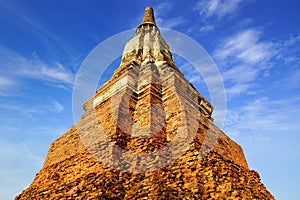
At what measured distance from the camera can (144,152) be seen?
263 inches

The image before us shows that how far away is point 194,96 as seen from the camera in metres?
10.6

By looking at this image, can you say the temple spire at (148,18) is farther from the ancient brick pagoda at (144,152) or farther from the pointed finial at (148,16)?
the ancient brick pagoda at (144,152)

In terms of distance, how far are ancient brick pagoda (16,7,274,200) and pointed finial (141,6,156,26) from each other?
640 cm

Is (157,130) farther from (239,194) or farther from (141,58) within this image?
(141,58)

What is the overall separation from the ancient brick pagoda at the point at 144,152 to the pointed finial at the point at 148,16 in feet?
21.0

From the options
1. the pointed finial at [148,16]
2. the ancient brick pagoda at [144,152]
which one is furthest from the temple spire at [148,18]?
the ancient brick pagoda at [144,152]

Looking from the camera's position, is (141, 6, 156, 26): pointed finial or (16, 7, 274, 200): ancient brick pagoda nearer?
(16, 7, 274, 200): ancient brick pagoda

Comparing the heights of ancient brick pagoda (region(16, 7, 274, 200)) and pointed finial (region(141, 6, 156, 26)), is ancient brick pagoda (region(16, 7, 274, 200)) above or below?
below

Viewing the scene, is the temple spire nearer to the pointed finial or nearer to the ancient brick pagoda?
the pointed finial

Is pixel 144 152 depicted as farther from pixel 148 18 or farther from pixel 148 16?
pixel 148 16

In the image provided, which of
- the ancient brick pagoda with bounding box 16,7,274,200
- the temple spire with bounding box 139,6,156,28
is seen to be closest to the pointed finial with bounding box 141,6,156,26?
the temple spire with bounding box 139,6,156,28

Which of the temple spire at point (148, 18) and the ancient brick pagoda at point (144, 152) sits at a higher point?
the temple spire at point (148, 18)

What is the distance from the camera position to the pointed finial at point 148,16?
1651 centimetres

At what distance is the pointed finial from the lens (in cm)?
1651
